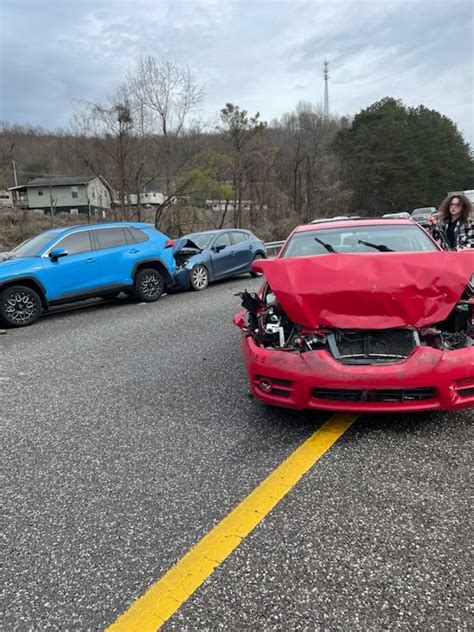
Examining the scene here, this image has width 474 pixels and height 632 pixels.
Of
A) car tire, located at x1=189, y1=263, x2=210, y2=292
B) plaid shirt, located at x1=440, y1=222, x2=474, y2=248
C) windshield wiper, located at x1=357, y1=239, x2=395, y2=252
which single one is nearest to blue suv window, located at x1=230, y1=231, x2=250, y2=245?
car tire, located at x1=189, y1=263, x2=210, y2=292

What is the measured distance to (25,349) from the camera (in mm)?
6688

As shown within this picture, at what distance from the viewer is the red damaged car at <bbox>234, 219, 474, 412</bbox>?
307 centimetres

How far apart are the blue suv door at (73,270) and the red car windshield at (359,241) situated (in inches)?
213

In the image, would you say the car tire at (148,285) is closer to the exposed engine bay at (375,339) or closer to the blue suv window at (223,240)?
the blue suv window at (223,240)

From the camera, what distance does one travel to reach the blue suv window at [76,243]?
909 cm

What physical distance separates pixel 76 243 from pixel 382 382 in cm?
778

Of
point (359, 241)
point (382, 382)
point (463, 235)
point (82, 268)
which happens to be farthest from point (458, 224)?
point (82, 268)

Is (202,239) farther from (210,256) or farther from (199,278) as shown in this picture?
(199,278)

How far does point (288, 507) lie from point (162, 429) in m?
1.42

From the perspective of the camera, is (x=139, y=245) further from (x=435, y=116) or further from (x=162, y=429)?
(x=435, y=116)

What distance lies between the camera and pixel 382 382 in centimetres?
301

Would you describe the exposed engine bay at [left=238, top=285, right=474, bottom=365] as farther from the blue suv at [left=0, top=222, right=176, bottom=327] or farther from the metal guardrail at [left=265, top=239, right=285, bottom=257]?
the metal guardrail at [left=265, top=239, right=285, bottom=257]

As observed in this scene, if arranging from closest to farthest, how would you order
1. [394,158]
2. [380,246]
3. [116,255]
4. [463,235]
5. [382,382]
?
[382,382]
[380,246]
[463,235]
[116,255]
[394,158]

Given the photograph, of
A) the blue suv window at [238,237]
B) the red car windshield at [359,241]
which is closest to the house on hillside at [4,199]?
the blue suv window at [238,237]
